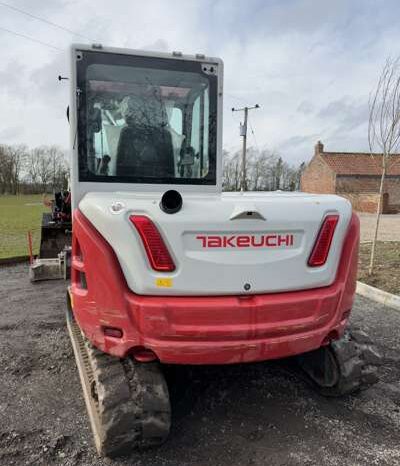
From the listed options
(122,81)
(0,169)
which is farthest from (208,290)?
(0,169)

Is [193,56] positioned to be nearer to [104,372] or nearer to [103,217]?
[103,217]

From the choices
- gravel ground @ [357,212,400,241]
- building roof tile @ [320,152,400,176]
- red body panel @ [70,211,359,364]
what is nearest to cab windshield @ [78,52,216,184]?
red body panel @ [70,211,359,364]

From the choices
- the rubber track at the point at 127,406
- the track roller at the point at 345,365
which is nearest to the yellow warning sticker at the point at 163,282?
the rubber track at the point at 127,406

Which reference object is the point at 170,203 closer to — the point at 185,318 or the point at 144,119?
the point at 185,318

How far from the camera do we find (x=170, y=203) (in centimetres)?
269

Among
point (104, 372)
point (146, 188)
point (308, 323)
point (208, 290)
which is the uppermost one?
point (146, 188)

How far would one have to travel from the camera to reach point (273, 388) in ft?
12.8

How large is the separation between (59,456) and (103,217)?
166 cm

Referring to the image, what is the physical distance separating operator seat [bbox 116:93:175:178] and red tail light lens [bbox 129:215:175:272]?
1.14 m

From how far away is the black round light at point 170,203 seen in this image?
268 centimetres

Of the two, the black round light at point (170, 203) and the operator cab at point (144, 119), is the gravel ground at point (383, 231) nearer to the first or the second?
the operator cab at point (144, 119)

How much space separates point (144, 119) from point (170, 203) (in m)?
1.36

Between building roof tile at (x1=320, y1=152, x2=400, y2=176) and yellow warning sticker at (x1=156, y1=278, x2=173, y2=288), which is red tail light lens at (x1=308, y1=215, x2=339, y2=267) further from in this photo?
building roof tile at (x1=320, y1=152, x2=400, y2=176)

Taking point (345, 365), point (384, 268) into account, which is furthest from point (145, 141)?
point (384, 268)
